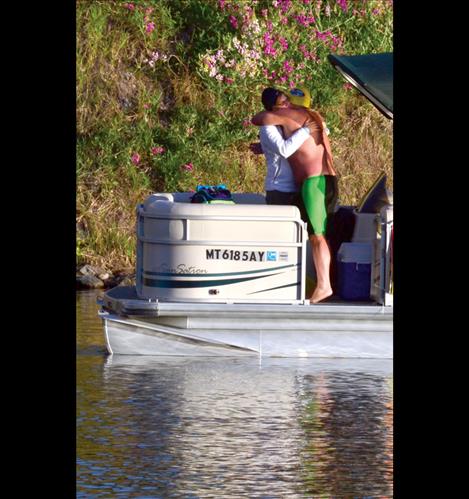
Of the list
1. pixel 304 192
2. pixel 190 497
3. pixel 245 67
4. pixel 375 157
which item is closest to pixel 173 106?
pixel 245 67

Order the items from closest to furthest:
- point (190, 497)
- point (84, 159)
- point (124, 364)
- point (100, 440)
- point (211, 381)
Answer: point (190, 497) < point (100, 440) < point (211, 381) < point (124, 364) < point (84, 159)

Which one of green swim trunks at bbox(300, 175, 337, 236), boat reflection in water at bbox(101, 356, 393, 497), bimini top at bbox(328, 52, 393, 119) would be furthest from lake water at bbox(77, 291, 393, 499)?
bimini top at bbox(328, 52, 393, 119)

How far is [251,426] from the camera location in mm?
10008

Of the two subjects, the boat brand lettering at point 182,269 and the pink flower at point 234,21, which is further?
the pink flower at point 234,21

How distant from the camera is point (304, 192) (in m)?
13.7

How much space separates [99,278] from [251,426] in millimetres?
9785

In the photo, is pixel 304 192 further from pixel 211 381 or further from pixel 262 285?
pixel 211 381

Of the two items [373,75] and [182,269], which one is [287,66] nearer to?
[373,75]

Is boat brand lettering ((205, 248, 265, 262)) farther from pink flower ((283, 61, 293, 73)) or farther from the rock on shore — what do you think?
pink flower ((283, 61, 293, 73))

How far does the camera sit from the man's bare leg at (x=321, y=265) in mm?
13648

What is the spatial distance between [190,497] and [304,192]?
20.4 feet

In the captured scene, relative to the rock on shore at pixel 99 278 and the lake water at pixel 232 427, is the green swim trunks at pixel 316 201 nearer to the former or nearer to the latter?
the lake water at pixel 232 427

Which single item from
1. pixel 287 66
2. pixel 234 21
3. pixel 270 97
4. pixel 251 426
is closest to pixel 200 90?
pixel 234 21

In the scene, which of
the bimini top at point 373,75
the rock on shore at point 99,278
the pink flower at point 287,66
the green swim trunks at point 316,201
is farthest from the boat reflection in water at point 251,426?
the pink flower at point 287,66
